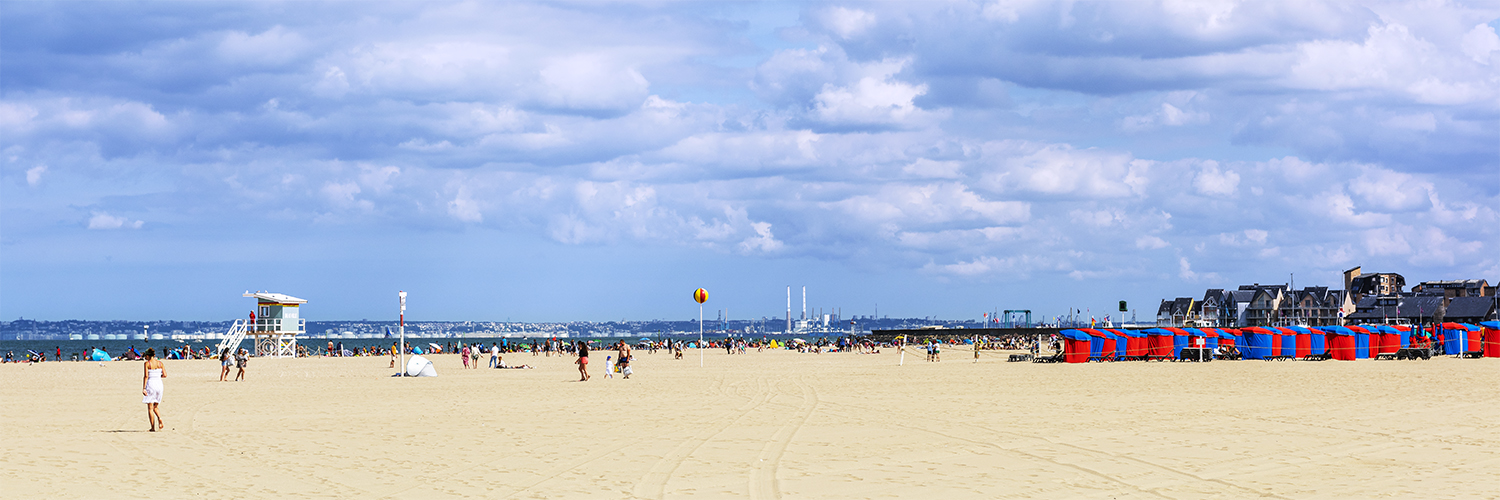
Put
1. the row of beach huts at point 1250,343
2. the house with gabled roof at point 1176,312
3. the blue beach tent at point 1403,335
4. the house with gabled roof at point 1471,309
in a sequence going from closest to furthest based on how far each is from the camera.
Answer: the row of beach huts at point 1250,343
the blue beach tent at point 1403,335
the house with gabled roof at point 1471,309
the house with gabled roof at point 1176,312

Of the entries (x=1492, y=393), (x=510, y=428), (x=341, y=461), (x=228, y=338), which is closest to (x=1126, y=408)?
(x=1492, y=393)

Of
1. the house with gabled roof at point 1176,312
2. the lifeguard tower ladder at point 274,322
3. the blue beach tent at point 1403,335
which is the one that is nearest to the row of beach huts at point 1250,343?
the blue beach tent at point 1403,335

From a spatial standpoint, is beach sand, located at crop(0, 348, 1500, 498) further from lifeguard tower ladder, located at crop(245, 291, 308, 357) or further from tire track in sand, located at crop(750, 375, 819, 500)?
lifeguard tower ladder, located at crop(245, 291, 308, 357)

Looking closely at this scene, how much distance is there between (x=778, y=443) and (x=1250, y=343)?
34.8 m

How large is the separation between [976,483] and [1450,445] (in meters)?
6.06

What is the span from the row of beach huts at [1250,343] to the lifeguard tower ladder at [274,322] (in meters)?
40.6

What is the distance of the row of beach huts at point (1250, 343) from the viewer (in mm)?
39688

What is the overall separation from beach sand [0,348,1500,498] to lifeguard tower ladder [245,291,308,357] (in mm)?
36030

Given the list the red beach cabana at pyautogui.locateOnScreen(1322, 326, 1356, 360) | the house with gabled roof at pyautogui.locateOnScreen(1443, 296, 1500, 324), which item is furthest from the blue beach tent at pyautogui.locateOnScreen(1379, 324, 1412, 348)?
the house with gabled roof at pyautogui.locateOnScreen(1443, 296, 1500, 324)

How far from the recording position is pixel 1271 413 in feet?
53.2

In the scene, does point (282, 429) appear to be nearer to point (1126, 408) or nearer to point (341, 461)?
point (341, 461)

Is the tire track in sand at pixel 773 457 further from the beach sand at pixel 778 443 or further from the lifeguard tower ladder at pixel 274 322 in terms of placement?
the lifeguard tower ladder at pixel 274 322

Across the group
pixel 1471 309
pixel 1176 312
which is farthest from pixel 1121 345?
pixel 1176 312

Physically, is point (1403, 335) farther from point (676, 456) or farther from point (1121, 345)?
point (676, 456)
